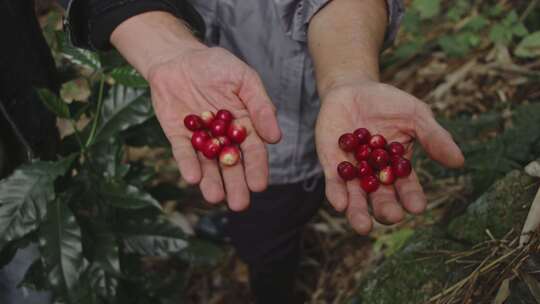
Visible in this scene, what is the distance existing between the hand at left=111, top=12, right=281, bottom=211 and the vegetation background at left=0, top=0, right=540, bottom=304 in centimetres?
13

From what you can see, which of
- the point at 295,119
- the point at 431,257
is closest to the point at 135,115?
the point at 295,119

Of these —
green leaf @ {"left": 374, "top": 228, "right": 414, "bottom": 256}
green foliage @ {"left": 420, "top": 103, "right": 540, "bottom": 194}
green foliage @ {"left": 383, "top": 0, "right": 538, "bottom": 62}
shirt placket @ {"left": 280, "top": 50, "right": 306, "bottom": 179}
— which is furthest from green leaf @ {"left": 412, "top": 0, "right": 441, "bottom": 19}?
shirt placket @ {"left": 280, "top": 50, "right": 306, "bottom": 179}

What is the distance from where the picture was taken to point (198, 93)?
2.48 meters

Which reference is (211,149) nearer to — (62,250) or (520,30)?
(62,250)

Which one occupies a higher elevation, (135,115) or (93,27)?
(93,27)

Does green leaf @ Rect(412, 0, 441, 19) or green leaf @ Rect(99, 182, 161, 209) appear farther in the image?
green leaf @ Rect(412, 0, 441, 19)

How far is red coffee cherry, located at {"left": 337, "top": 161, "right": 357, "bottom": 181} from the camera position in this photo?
2170mm

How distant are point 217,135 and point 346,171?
1.75 feet

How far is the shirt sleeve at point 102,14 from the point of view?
7.93ft

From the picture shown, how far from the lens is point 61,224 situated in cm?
239

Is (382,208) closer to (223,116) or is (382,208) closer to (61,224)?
(223,116)

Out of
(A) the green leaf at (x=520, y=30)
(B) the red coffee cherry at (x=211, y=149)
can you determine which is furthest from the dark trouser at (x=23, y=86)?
(A) the green leaf at (x=520, y=30)

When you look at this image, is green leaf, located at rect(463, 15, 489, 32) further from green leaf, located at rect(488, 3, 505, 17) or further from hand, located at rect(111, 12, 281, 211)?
hand, located at rect(111, 12, 281, 211)

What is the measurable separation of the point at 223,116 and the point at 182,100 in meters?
0.20
